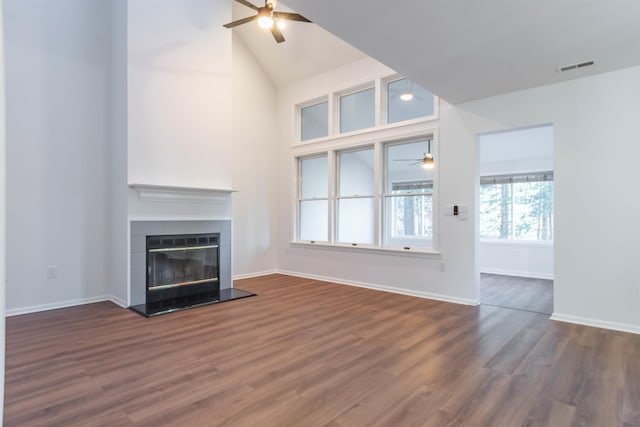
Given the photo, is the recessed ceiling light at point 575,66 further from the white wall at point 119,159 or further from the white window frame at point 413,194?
the white wall at point 119,159

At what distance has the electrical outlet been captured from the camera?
4.18 metres

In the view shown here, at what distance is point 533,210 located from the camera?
6.91 m

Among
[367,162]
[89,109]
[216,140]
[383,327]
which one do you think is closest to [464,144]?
[367,162]

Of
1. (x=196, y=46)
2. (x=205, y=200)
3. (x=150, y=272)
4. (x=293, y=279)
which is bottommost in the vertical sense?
(x=293, y=279)

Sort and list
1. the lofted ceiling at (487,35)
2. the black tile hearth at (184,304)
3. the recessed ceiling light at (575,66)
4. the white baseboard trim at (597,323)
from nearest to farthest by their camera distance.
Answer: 1. the lofted ceiling at (487,35)
2. the recessed ceiling light at (575,66)
3. the white baseboard trim at (597,323)
4. the black tile hearth at (184,304)

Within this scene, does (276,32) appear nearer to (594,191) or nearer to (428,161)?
(428,161)

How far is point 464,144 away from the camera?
15.0 feet

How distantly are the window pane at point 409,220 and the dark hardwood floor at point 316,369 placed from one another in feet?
4.68

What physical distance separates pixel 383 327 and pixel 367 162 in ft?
9.76

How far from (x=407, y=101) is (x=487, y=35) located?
2515 mm

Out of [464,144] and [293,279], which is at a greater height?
[464,144]

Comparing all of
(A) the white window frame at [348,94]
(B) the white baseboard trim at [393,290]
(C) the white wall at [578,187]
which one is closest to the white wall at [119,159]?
(B) the white baseboard trim at [393,290]

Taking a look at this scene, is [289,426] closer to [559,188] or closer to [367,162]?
[559,188]

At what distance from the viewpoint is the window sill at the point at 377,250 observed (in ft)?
16.0
